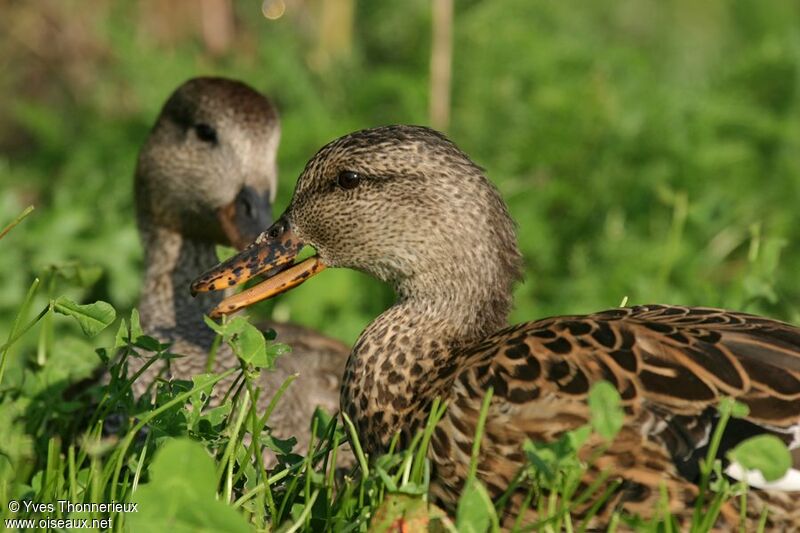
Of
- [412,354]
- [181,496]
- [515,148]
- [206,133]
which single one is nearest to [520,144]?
[515,148]

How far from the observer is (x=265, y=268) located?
380cm

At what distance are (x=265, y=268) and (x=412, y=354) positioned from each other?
0.55m

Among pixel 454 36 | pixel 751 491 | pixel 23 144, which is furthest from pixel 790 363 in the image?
pixel 23 144

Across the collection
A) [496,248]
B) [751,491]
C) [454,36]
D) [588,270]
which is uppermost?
[454,36]

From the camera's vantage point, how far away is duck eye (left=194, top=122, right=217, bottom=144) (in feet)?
15.7

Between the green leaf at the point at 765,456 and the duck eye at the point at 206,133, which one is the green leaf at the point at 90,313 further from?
the duck eye at the point at 206,133

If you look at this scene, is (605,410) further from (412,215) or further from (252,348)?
(412,215)

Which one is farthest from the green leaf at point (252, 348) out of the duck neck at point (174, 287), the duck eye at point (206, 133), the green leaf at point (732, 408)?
the duck eye at point (206, 133)

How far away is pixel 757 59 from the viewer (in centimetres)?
745

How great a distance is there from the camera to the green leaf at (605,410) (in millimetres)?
2791

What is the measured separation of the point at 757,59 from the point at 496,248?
4.32 metres

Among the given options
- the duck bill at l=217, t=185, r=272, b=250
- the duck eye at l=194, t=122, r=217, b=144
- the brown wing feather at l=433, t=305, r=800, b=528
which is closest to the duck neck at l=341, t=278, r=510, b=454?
the brown wing feather at l=433, t=305, r=800, b=528

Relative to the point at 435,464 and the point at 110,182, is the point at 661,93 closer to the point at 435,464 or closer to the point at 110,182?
the point at 110,182

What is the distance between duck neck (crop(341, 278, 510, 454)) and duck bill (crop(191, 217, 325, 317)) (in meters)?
0.32
